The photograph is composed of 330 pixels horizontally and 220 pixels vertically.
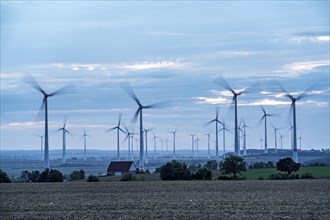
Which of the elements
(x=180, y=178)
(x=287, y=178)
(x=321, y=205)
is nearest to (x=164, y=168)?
(x=180, y=178)

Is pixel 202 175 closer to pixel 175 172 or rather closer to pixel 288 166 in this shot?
pixel 175 172

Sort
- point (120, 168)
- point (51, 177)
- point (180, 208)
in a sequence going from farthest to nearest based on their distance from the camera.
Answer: point (120, 168), point (51, 177), point (180, 208)

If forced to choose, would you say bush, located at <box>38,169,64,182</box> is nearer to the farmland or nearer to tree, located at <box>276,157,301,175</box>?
tree, located at <box>276,157,301,175</box>

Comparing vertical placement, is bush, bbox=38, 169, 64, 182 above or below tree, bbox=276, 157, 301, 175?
below

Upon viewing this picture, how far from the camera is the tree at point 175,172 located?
114 m

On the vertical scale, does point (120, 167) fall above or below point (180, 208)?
below

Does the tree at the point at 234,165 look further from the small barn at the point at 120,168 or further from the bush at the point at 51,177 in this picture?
the small barn at the point at 120,168

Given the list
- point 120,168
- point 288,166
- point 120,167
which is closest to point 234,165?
point 288,166

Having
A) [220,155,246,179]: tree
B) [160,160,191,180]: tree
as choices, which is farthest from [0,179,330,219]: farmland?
[220,155,246,179]: tree

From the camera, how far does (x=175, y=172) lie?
4518 inches

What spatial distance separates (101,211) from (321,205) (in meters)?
14.9

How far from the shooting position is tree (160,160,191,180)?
113812 mm

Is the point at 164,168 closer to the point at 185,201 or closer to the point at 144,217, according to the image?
the point at 185,201

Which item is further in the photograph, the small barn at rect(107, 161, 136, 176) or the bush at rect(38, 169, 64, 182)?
the small barn at rect(107, 161, 136, 176)
